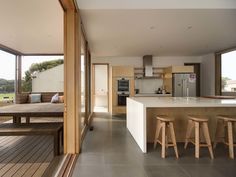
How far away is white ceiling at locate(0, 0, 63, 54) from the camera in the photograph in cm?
356

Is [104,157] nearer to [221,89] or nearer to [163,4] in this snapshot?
[163,4]

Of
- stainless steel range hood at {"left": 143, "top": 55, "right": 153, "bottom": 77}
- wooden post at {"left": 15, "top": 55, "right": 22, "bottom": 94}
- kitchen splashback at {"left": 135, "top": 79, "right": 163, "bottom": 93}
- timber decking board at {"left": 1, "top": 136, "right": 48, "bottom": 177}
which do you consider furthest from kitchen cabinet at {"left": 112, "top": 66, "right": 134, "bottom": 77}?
timber decking board at {"left": 1, "top": 136, "right": 48, "bottom": 177}

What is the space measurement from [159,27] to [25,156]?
12.2ft

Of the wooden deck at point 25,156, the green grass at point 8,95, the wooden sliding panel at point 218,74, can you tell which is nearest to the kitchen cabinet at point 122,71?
the wooden sliding panel at point 218,74

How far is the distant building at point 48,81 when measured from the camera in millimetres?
8828

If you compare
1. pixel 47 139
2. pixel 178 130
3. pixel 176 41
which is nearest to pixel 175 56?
pixel 176 41

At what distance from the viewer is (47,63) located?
892 cm

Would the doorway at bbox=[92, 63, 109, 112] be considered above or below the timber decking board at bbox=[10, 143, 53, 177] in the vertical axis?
above

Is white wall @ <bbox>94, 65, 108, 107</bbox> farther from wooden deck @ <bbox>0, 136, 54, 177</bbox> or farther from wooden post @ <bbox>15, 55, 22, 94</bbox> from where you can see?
wooden deck @ <bbox>0, 136, 54, 177</bbox>

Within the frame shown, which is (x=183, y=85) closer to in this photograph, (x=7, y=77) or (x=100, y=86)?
(x=100, y=86)

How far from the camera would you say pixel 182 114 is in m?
4.07

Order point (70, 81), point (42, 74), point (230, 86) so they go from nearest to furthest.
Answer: point (70, 81)
point (230, 86)
point (42, 74)

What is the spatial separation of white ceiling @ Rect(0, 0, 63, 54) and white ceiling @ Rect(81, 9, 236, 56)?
62 centimetres

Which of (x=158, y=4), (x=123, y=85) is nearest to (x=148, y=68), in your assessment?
(x=123, y=85)
